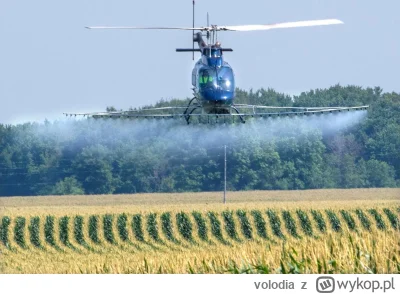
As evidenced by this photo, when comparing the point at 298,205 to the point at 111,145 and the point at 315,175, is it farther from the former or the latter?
the point at 315,175

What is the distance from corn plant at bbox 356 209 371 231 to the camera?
79.9m

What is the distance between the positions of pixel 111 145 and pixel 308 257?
73.9 m

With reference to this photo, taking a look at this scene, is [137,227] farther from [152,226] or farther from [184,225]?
[184,225]

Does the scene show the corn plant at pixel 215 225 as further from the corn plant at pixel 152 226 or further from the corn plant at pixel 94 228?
the corn plant at pixel 94 228

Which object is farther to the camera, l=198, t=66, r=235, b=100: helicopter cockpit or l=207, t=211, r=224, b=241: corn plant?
l=207, t=211, r=224, b=241: corn plant

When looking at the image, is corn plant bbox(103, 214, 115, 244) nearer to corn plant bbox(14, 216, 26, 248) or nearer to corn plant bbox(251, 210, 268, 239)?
corn plant bbox(14, 216, 26, 248)

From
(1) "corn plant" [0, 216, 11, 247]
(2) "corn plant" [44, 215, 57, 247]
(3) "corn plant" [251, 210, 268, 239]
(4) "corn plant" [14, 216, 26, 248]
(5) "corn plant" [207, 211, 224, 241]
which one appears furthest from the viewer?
(5) "corn plant" [207, 211, 224, 241]

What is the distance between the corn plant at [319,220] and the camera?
79988 millimetres

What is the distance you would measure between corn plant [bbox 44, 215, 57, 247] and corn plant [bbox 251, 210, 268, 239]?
48.3 feet

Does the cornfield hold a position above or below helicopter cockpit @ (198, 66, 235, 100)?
below

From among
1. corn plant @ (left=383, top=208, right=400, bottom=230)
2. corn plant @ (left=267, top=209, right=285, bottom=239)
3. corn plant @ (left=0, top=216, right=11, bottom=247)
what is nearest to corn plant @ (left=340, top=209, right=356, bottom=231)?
corn plant @ (left=383, top=208, right=400, bottom=230)

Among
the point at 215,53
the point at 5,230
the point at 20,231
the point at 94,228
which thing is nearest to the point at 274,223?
the point at 94,228

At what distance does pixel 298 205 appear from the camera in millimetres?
84938
